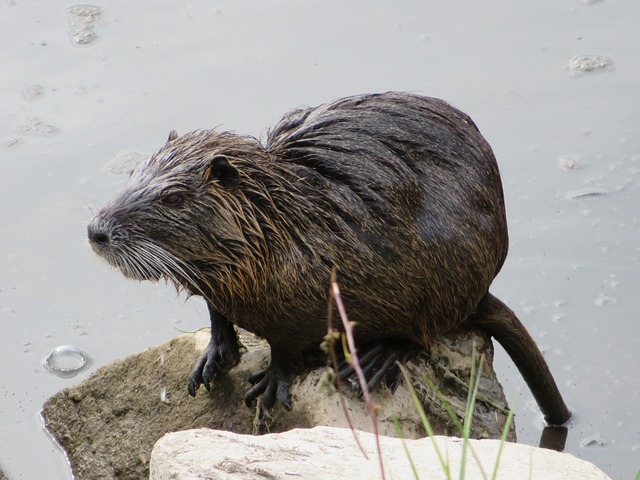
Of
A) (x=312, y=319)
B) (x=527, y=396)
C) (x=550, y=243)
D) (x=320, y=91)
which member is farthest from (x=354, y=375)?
(x=320, y=91)

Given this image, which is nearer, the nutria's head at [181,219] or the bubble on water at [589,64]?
the nutria's head at [181,219]

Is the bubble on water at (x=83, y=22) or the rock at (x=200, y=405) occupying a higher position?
the bubble on water at (x=83, y=22)

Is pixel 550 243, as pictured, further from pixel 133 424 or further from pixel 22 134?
pixel 22 134

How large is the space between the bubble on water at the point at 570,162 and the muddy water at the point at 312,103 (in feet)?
0.03

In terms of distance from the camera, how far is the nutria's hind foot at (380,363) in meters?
4.41

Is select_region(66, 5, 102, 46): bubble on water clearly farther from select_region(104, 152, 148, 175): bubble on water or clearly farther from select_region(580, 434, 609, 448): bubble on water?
select_region(580, 434, 609, 448): bubble on water

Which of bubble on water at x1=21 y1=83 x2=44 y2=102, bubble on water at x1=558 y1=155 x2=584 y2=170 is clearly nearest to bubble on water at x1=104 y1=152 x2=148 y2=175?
bubble on water at x1=21 y1=83 x2=44 y2=102

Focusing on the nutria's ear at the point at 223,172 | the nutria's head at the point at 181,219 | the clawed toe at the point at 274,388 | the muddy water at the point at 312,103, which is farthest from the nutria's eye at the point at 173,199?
the muddy water at the point at 312,103

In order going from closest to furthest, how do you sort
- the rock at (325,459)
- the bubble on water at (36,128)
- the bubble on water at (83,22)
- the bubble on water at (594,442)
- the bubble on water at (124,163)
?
1. the rock at (325,459)
2. the bubble on water at (594,442)
3. the bubble on water at (124,163)
4. the bubble on water at (36,128)
5. the bubble on water at (83,22)

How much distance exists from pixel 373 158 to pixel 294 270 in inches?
19.5

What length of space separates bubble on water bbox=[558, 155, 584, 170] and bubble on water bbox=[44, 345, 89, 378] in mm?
2681

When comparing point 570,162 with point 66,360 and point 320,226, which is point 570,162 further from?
point 66,360

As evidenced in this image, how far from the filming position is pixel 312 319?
4.25 meters

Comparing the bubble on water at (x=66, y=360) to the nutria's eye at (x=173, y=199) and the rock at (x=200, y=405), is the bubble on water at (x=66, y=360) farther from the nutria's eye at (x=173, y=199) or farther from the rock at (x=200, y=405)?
the nutria's eye at (x=173, y=199)
